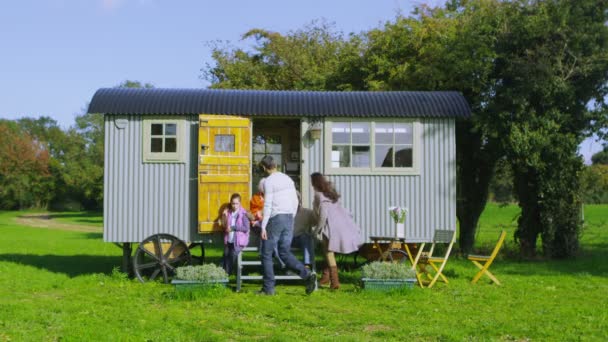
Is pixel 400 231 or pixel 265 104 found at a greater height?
pixel 265 104

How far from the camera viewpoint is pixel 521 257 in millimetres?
15203

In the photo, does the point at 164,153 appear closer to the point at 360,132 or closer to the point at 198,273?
the point at 198,273

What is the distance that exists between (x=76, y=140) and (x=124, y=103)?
137ft

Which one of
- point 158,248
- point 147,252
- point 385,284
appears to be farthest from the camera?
point 158,248

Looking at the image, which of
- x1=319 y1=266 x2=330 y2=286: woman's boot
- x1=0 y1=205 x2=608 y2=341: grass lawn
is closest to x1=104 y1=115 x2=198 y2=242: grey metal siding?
x1=0 y1=205 x2=608 y2=341: grass lawn

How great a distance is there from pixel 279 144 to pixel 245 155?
12.7ft

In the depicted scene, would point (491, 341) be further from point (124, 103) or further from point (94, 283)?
point (124, 103)

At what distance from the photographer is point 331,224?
10.0 metres

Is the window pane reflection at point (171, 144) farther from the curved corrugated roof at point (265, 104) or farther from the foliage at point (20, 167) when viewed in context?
the foliage at point (20, 167)

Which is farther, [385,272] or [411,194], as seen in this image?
[411,194]

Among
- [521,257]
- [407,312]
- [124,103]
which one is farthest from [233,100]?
[521,257]

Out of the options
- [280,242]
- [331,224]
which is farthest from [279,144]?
[280,242]

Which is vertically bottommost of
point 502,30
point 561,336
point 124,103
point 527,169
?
point 561,336

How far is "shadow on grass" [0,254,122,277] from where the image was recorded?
13.3 metres
